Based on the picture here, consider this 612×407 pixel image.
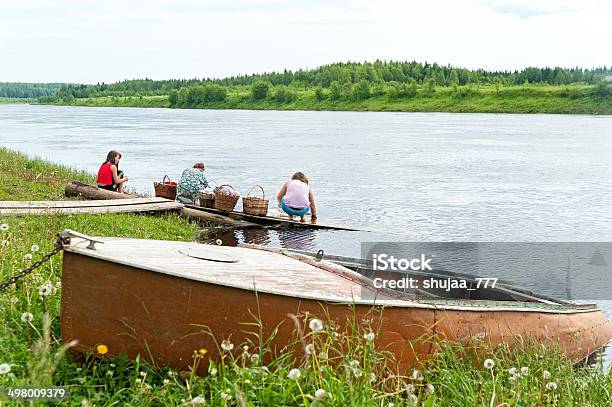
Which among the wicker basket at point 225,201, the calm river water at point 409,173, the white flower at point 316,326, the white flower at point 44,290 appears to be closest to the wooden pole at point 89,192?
the wicker basket at point 225,201

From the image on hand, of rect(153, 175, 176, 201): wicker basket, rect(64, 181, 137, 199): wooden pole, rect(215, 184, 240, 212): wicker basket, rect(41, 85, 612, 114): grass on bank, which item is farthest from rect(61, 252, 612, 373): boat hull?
rect(41, 85, 612, 114): grass on bank

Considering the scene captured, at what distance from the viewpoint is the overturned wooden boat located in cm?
588

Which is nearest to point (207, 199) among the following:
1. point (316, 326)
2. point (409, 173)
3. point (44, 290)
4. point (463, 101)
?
point (44, 290)

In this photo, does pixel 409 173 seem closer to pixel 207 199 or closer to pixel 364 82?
pixel 207 199

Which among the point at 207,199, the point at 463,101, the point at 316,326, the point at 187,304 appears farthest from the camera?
the point at 463,101

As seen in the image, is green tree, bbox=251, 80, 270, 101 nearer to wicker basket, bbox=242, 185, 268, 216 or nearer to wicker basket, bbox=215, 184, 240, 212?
wicker basket, bbox=215, 184, 240, 212

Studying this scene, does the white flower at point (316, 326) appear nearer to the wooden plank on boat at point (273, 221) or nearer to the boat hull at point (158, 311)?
the boat hull at point (158, 311)

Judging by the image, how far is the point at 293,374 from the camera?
14.9 ft

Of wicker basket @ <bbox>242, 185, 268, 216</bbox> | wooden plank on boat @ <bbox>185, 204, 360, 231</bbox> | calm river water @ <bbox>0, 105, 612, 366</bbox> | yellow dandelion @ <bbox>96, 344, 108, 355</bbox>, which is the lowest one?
calm river water @ <bbox>0, 105, 612, 366</bbox>

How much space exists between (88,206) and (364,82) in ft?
410

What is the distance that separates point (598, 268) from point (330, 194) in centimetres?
1229

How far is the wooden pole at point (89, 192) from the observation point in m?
18.2

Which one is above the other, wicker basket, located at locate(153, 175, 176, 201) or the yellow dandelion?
the yellow dandelion

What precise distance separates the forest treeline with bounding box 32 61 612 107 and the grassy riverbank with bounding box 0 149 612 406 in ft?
369
